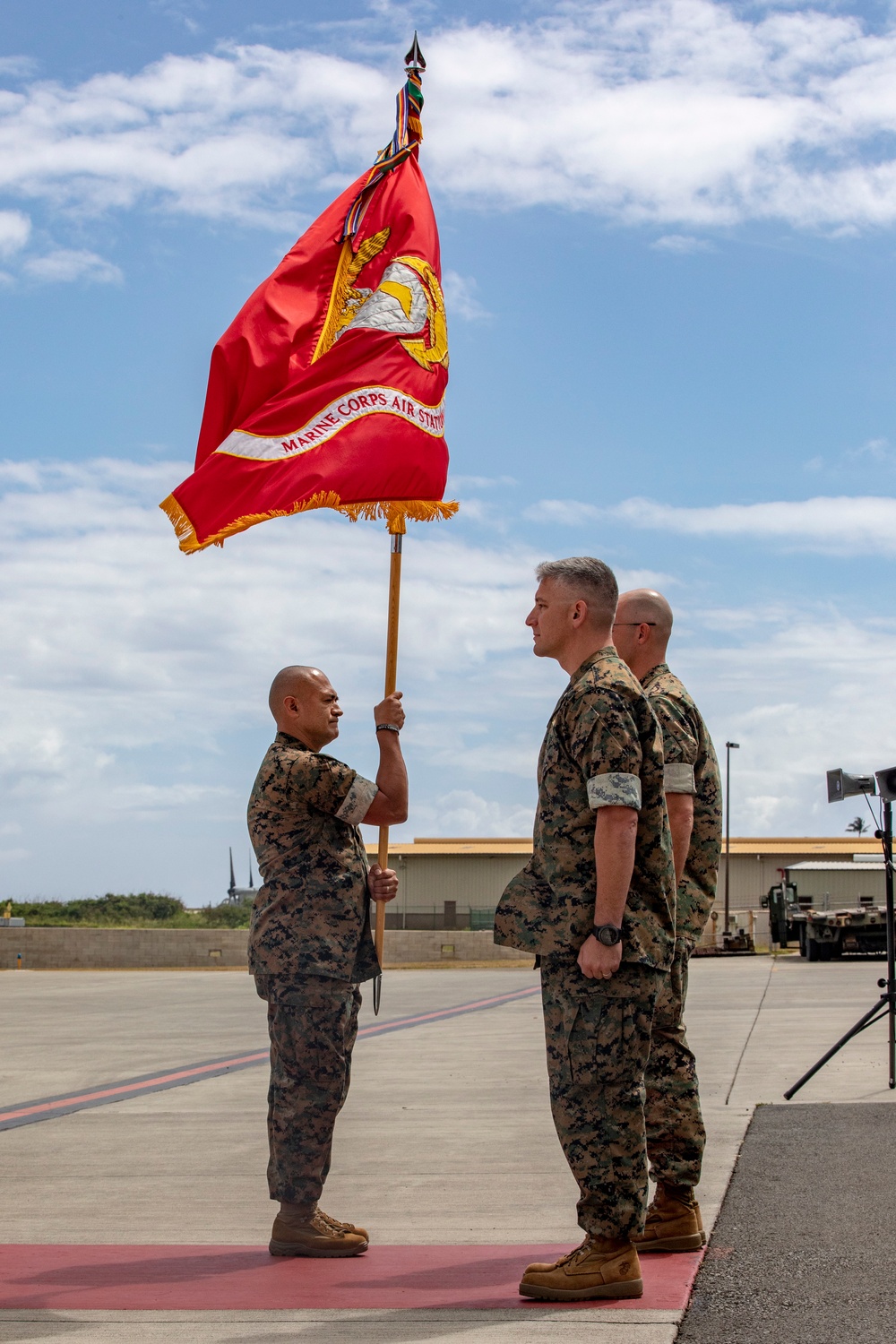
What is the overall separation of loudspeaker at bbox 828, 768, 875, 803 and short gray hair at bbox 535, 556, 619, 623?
198 inches

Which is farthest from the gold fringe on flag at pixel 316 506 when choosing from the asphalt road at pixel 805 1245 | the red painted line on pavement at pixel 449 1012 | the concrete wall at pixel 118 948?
the concrete wall at pixel 118 948

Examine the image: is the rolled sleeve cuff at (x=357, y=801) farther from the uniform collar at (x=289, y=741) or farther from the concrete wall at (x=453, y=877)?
the concrete wall at (x=453, y=877)

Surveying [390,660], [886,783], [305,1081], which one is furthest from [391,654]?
[886,783]

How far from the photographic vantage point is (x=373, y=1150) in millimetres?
6777

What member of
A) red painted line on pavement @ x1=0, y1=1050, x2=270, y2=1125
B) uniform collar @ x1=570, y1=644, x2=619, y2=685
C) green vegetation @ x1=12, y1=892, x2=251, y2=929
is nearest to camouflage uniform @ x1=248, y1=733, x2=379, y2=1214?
uniform collar @ x1=570, y1=644, x2=619, y2=685

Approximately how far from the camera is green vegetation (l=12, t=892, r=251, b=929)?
49750 mm

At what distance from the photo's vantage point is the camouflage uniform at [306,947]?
15.0 feet

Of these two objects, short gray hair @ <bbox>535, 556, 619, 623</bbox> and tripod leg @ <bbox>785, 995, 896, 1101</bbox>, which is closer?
short gray hair @ <bbox>535, 556, 619, 623</bbox>

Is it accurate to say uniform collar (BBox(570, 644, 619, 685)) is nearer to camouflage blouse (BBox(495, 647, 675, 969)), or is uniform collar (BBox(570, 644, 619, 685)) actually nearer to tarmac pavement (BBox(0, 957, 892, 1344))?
camouflage blouse (BBox(495, 647, 675, 969))

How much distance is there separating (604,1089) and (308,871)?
1321mm

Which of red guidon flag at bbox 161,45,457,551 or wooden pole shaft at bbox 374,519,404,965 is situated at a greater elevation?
red guidon flag at bbox 161,45,457,551

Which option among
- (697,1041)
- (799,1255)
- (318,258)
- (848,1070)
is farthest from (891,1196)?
(697,1041)

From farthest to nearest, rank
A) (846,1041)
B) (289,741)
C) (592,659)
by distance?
(846,1041)
(289,741)
(592,659)

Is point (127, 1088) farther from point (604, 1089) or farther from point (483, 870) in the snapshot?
point (483, 870)
